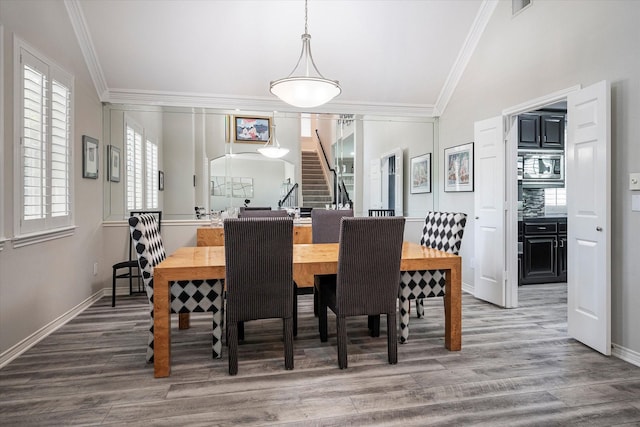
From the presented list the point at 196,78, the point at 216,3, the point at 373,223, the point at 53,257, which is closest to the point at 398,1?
the point at 216,3

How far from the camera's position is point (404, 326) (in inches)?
117

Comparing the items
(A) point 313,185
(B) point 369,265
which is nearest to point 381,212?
(A) point 313,185

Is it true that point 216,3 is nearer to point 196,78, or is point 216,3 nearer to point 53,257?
point 196,78

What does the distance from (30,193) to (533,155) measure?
5.61m

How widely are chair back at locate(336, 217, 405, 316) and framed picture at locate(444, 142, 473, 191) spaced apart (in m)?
2.53

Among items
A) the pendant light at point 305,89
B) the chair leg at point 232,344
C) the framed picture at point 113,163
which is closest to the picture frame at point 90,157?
the framed picture at point 113,163

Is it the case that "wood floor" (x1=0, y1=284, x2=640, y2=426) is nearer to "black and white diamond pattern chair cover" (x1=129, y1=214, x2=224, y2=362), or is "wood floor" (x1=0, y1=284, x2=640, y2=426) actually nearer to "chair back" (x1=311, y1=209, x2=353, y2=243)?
"black and white diamond pattern chair cover" (x1=129, y1=214, x2=224, y2=362)

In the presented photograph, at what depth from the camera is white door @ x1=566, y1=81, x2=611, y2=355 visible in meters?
2.71

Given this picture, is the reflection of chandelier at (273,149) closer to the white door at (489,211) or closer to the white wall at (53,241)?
the white wall at (53,241)

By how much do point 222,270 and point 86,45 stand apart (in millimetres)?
3178

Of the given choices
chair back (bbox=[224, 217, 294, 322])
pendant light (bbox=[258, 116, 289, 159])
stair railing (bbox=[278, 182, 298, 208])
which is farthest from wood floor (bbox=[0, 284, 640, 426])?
pendant light (bbox=[258, 116, 289, 159])

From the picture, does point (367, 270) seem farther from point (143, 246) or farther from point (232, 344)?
point (143, 246)

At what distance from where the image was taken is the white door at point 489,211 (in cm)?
399

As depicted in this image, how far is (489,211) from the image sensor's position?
13.6 feet
